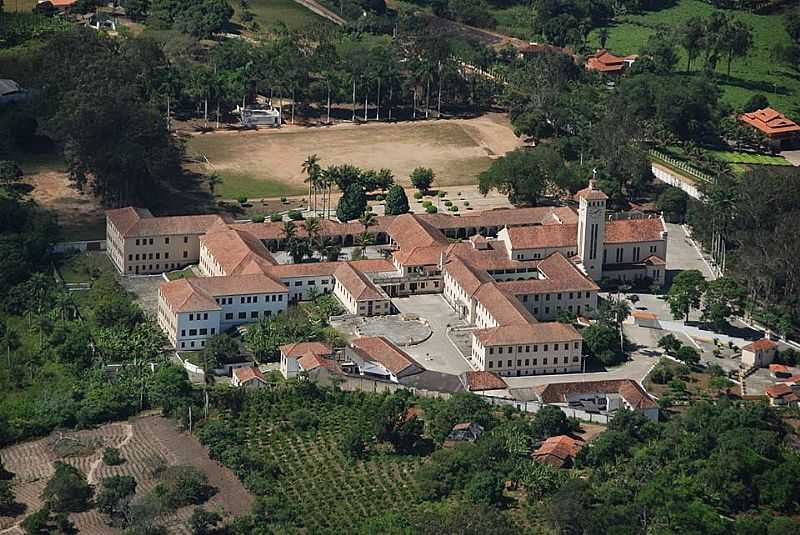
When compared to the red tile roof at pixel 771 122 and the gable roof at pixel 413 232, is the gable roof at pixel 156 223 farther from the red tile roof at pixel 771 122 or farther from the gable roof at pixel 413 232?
the red tile roof at pixel 771 122

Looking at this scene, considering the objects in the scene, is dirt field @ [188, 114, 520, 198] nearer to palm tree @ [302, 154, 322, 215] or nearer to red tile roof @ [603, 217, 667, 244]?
palm tree @ [302, 154, 322, 215]

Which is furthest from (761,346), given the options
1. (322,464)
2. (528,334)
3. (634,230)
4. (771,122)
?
(771,122)

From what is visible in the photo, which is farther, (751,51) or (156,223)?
(751,51)

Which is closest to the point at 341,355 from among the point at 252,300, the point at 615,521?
the point at 252,300

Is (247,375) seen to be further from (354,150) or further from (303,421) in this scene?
(354,150)

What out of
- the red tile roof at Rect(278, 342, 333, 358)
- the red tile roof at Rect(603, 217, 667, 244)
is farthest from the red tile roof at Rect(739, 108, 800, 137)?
the red tile roof at Rect(278, 342, 333, 358)

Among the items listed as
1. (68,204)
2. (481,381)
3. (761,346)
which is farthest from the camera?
(68,204)

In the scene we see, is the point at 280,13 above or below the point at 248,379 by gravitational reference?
above
